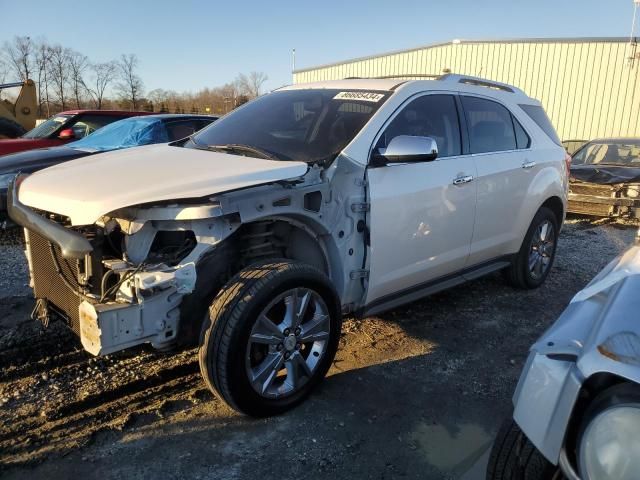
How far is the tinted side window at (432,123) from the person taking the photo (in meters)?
3.70

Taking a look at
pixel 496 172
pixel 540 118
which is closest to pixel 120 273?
pixel 496 172

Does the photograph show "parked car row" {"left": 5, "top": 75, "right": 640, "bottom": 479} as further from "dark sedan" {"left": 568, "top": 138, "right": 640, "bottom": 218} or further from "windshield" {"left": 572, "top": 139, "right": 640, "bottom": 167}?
"windshield" {"left": 572, "top": 139, "right": 640, "bottom": 167}

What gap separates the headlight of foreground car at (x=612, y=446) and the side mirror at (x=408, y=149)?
211cm

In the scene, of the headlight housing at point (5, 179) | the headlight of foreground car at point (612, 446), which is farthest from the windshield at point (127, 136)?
the headlight of foreground car at point (612, 446)

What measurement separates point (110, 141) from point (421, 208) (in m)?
5.18

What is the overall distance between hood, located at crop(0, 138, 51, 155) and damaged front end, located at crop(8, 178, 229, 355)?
5639mm

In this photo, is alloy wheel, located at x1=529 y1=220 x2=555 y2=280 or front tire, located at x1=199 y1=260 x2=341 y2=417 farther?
alloy wheel, located at x1=529 y1=220 x2=555 y2=280

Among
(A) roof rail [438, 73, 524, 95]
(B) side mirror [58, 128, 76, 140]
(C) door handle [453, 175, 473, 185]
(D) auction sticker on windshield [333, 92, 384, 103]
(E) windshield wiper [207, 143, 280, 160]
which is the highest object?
(A) roof rail [438, 73, 524, 95]

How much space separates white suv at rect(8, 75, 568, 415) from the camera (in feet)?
8.76

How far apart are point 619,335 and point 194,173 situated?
2149 millimetres

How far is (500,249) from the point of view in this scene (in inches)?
187

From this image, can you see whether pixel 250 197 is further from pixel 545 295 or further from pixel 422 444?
pixel 545 295

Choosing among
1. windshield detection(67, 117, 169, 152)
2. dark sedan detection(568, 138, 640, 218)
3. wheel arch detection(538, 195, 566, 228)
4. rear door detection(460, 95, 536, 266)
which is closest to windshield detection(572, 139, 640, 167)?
dark sedan detection(568, 138, 640, 218)

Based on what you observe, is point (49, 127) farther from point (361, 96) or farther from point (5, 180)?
point (361, 96)
